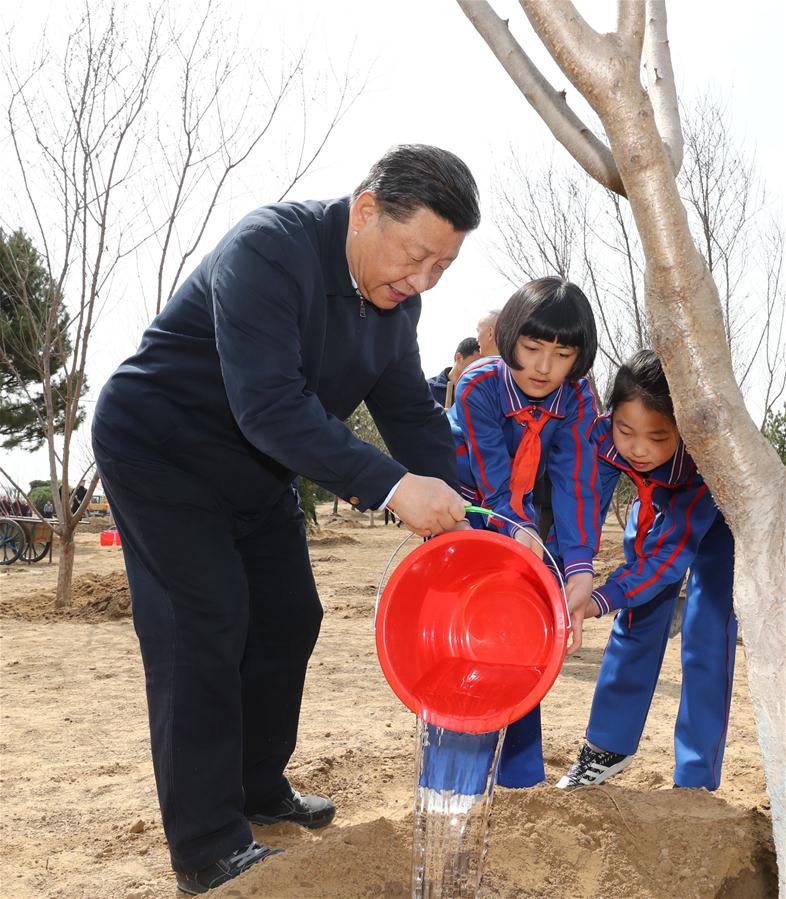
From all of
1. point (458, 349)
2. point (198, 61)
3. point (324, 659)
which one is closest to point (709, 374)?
point (458, 349)

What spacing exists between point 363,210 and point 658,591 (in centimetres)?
135

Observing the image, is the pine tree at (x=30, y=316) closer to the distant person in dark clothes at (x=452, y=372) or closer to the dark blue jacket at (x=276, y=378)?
the distant person in dark clothes at (x=452, y=372)

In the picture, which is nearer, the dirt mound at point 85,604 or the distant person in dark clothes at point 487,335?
the distant person in dark clothes at point 487,335

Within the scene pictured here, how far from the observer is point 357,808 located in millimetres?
2736

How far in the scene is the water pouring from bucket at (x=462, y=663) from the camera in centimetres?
A: 197

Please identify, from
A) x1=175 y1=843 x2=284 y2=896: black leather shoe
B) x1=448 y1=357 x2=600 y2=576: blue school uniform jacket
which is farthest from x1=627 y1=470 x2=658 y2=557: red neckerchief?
x1=175 y1=843 x2=284 y2=896: black leather shoe

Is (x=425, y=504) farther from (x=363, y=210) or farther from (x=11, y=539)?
(x=11, y=539)

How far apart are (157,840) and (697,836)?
1435 millimetres

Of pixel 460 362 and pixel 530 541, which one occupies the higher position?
pixel 460 362

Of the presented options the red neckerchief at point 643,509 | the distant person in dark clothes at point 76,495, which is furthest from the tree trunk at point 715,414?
the distant person in dark clothes at point 76,495

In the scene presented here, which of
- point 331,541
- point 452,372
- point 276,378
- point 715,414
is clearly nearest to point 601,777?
point 715,414

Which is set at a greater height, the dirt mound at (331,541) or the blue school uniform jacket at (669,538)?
the blue school uniform jacket at (669,538)

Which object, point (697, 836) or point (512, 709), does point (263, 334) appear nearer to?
point (512, 709)

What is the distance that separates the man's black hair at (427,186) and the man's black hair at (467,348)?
2.82 m
